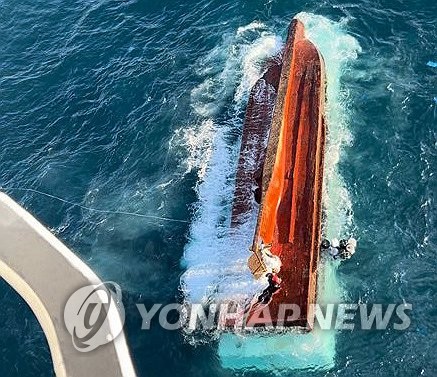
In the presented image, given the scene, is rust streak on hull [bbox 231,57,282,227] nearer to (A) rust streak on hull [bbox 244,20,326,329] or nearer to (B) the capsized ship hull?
(B) the capsized ship hull

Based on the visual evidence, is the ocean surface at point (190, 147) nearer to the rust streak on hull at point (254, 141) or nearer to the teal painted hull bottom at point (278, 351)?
the teal painted hull bottom at point (278, 351)

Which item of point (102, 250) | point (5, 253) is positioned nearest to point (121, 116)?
point (102, 250)

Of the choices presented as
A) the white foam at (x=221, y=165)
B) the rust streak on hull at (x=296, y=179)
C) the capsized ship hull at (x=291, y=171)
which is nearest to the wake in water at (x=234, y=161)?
the white foam at (x=221, y=165)

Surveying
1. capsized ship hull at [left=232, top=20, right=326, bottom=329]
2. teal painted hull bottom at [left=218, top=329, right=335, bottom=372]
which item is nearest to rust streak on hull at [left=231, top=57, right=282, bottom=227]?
capsized ship hull at [left=232, top=20, right=326, bottom=329]

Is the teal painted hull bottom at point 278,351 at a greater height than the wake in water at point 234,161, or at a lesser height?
lesser

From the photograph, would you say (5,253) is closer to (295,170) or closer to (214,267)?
(214,267)

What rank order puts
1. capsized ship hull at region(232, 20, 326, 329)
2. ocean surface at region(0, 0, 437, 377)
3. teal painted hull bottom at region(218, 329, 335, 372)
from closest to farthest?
teal painted hull bottom at region(218, 329, 335, 372) → capsized ship hull at region(232, 20, 326, 329) → ocean surface at region(0, 0, 437, 377)
